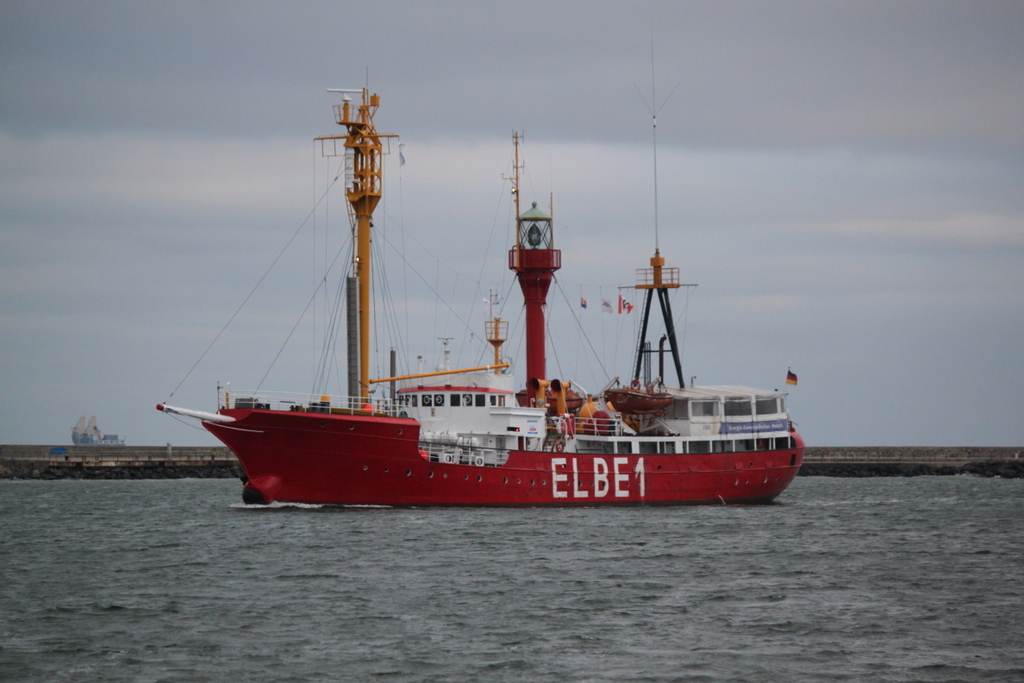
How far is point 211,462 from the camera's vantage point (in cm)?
7550

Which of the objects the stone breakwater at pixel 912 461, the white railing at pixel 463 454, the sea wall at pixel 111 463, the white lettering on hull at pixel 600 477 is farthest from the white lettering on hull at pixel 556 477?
the stone breakwater at pixel 912 461

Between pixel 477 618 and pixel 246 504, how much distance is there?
1952 cm

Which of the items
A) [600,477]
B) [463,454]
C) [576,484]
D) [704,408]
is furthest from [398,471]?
[704,408]

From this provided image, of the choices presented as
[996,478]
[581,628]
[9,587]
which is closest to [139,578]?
[9,587]

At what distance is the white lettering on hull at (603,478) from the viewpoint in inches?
1724

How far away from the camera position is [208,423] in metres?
39.6

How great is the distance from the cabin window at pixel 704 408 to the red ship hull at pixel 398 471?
199cm

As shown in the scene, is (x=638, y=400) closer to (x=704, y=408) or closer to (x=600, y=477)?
(x=704, y=408)

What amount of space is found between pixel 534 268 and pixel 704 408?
10310mm

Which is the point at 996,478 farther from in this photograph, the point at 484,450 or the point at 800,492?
the point at 484,450

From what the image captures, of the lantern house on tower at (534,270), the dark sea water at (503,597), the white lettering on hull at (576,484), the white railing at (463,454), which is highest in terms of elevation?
the lantern house on tower at (534,270)

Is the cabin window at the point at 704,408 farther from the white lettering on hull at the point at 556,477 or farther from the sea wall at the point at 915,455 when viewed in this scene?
the sea wall at the point at 915,455

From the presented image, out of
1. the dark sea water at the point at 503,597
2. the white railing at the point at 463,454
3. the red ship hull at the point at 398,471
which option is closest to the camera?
the dark sea water at the point at 503,597

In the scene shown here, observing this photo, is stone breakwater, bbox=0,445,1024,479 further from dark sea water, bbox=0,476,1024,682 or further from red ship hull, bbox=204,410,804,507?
red ship hull, bbox=204,410,804,507
